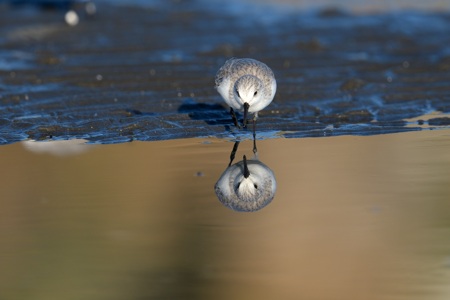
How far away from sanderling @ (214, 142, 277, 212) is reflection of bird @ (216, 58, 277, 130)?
596 millimetres

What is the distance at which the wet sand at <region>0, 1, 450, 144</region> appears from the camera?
943cm

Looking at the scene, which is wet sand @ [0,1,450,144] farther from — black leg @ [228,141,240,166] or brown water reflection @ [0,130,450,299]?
brown water reflection @ [0,130,450,299]

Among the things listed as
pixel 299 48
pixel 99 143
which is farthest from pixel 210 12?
pixel 99 143

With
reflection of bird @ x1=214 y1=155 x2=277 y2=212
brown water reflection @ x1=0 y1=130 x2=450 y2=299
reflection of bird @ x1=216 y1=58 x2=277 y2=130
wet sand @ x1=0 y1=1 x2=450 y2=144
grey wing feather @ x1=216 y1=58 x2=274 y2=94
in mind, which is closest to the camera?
brown water reflection @ x1=0 y1=130 x2=450 y2=299

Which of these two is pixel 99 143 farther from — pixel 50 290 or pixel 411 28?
pixel 411 28

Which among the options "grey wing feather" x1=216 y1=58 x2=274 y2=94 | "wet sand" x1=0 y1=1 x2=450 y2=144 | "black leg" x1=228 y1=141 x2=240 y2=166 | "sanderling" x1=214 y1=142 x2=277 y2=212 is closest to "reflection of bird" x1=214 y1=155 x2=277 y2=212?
"sanderling" x1=214 y1=142 x2=277 y2=212

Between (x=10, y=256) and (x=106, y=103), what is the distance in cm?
426

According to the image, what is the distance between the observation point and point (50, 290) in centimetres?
555

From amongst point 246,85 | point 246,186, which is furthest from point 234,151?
point 246,186

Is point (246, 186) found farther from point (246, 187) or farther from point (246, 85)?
point (246, 85)

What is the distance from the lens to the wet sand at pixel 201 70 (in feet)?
30.9

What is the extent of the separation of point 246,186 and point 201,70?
461 centimetres

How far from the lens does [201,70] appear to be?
11.6 metres

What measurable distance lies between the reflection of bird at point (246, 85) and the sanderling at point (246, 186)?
60 centimetres
